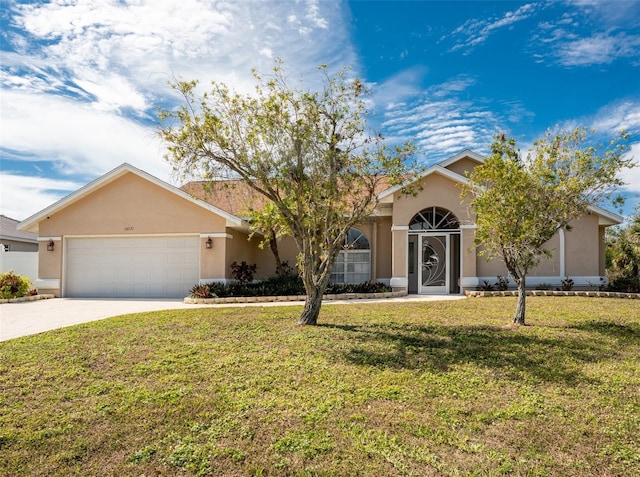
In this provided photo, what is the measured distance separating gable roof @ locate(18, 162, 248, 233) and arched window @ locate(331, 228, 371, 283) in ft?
14.3

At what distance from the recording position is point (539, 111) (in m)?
13.2

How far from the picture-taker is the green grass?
4.04 meters

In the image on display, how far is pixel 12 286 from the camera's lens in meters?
16.3

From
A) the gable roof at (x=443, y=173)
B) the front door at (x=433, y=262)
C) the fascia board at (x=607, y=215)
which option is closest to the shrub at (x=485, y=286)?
the front door at (x=433, y=262)

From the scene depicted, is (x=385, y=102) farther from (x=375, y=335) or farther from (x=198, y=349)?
(x=198, y=349)

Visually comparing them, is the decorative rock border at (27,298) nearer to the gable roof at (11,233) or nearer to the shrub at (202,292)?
the shrub at (202,292)

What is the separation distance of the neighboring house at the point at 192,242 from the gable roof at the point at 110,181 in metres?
0.04

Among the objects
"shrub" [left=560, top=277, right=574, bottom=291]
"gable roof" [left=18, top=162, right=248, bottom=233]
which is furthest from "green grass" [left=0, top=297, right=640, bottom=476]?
"gable roof" [left=18, top=162, right=248, bottom=233]

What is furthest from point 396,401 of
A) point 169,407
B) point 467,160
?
point 467,160

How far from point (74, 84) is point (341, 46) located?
7.24 metres

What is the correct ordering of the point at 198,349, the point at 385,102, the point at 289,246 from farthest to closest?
the point at 289,246, the point at 385,102, the point at 198,349

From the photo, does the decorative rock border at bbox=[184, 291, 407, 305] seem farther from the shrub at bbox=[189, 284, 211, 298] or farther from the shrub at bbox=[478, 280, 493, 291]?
the shrub at bbox=[478, 280, 493, 291]

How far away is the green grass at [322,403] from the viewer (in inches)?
159

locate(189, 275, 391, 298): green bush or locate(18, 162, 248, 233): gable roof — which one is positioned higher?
locate(18, 162, 248, 233): gable roof
